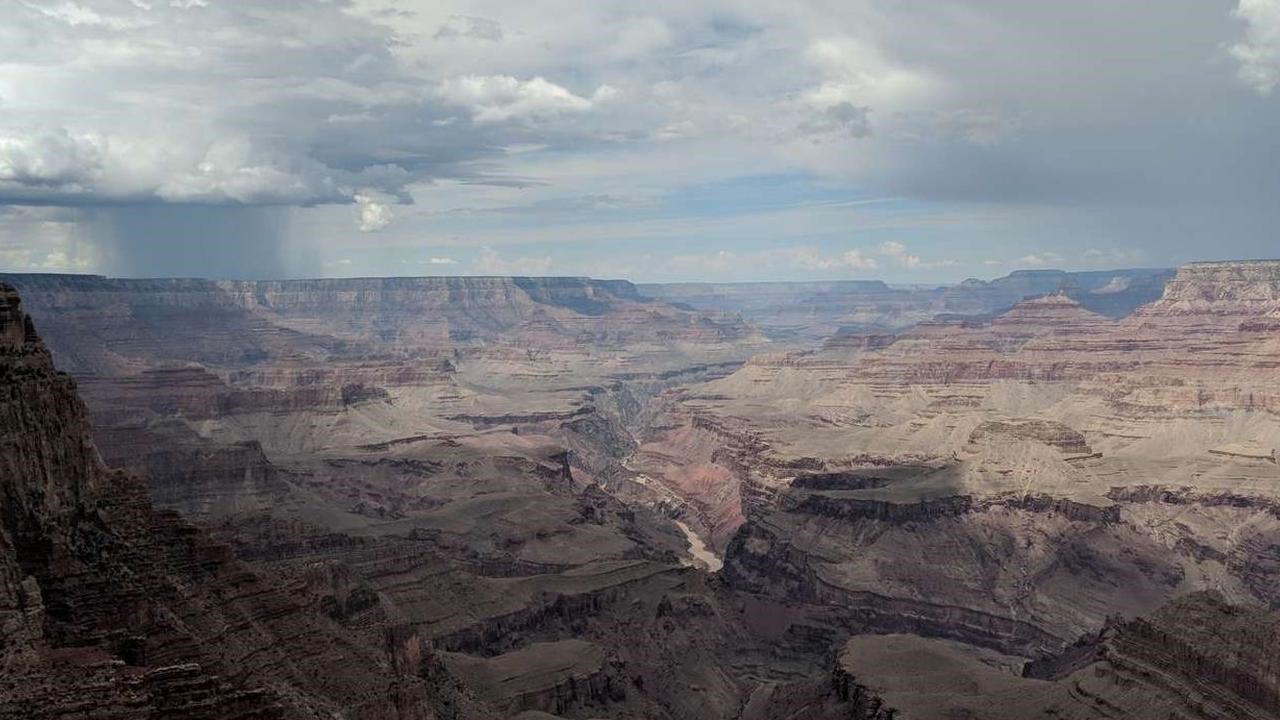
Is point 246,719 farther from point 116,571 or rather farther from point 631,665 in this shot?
point 631,665

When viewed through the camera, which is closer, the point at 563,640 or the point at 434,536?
the point at 563,640

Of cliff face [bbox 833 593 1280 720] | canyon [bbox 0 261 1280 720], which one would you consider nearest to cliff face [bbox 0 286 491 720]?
canyon [bbox 0 261 1280 720]

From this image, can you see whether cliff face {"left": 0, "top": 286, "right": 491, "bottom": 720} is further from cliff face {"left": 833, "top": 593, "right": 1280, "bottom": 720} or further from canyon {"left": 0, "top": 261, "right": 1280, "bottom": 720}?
cliff face {"left": 833, "top": 593, "right": 1280, "bottom": 720}

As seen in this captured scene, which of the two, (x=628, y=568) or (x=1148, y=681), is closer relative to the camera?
(x=1148, y=681)

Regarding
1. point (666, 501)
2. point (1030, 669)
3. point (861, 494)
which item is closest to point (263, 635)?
point (1030, 669)

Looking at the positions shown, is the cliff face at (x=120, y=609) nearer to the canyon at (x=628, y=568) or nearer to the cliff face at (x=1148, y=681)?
the canyon at (x=628, y=568)

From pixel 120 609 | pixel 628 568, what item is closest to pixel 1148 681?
pixel 120 609

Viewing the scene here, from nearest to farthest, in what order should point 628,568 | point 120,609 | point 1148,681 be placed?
point 120,609 → point 1148,681 → point 628,568

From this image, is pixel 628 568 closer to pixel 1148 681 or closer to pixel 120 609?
pixel 1148 681
